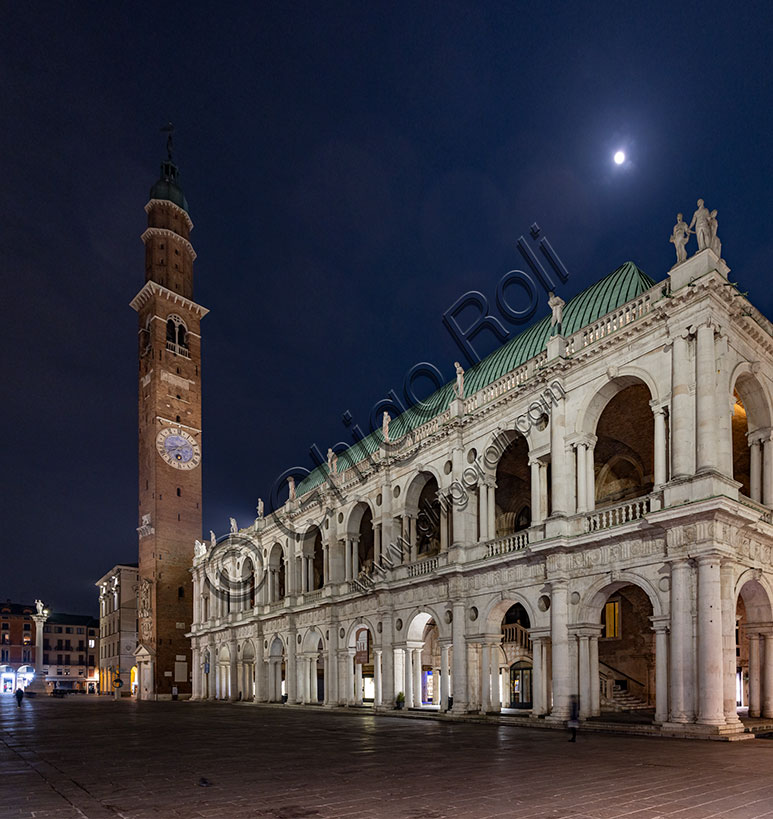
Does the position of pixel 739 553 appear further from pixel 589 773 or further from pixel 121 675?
pixel 121 675

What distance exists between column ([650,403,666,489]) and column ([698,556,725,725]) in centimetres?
302

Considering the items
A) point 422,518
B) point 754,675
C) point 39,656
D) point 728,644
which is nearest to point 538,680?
point 754,675

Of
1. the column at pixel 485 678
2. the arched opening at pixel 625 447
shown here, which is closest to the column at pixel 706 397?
the arched opening at pixel 625 447

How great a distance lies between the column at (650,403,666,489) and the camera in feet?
69.2

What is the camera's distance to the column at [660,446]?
2108 cm

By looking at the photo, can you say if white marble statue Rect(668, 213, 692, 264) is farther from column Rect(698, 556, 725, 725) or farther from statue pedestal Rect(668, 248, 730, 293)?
column Rect(698, 556, 725, 725)

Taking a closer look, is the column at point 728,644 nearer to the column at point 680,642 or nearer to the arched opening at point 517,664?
the column at point 680,642

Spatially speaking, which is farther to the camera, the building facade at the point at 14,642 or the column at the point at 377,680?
the building facade at the point at 14,642

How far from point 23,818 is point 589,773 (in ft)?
29.6

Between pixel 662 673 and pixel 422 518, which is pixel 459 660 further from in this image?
pixel 662 673

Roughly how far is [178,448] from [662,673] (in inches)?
2163

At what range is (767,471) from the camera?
2319 centimetres

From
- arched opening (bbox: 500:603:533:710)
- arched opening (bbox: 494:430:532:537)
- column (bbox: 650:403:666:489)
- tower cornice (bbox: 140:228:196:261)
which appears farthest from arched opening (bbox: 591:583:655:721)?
tower cornice (bbox: 140:228:196:261)

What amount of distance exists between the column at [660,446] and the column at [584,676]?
5836 mm
